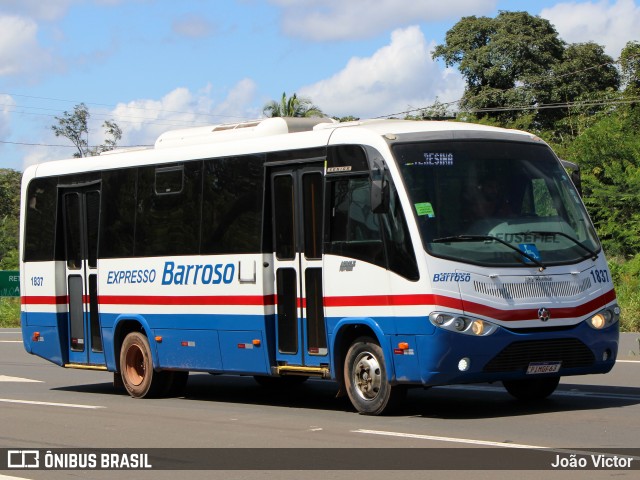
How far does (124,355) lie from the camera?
1684 cm

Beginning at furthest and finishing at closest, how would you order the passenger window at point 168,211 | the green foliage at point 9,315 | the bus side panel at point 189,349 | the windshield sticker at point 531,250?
the green foliage at point 9,315
the passenger window at point 168,211
the bus side panel at point 189,349
the windshield sticker at point 531,250

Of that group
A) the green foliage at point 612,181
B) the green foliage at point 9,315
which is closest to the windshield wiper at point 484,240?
the green foliage at point 612,181

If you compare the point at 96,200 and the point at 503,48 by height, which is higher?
the point at 503,48

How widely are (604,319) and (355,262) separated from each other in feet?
8.67

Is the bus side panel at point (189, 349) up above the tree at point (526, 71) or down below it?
below

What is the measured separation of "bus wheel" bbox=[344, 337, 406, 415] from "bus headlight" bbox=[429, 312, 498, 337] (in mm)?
902

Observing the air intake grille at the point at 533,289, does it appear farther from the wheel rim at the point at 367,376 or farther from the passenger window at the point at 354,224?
the wheel rim at the point at 367,376

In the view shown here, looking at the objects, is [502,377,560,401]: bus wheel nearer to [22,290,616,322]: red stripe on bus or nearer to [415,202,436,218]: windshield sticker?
[22,290,616,322]: red stripe on bus

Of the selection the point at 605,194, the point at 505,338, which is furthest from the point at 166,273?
the point at 605,194

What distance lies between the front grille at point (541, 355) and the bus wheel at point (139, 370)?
18.1ft

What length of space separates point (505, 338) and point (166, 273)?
5100 millimetres

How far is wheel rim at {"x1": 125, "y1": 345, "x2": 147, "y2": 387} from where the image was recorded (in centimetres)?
1678

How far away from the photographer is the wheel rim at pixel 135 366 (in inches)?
661

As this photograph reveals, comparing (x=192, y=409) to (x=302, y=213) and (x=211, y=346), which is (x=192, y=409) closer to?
(x=211, y=346)
